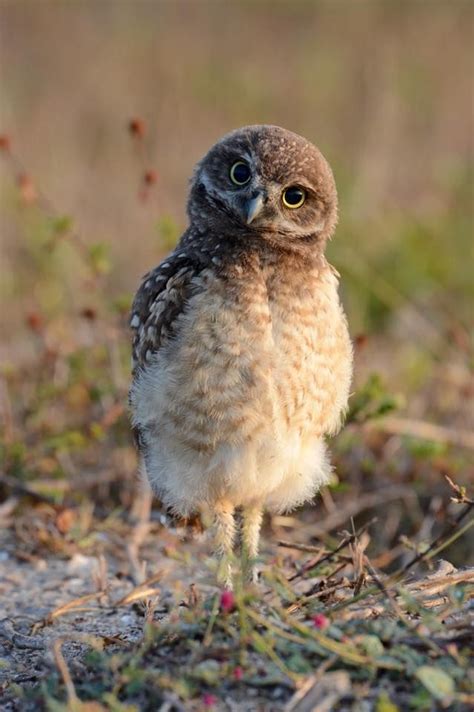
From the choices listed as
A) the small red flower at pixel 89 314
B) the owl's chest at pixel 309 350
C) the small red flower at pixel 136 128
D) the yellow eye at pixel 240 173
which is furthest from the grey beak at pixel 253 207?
the small red flower at pixel 89 314

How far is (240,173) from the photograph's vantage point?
12.4 feet

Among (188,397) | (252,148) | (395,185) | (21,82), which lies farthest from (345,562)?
(21,82)

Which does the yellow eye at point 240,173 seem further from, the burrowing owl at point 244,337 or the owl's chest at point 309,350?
the owl's chest at point 309,350

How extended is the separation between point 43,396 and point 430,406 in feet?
6.50

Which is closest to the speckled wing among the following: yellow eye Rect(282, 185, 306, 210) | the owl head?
the owl head

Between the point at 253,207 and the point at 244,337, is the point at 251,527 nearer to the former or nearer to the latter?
the point at 244,337

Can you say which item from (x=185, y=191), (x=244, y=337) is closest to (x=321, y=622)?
(x=244, y=337)

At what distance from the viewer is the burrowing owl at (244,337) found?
3.60 metres

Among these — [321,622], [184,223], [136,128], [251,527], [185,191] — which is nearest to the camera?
[321,622]

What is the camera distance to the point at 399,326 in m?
6.85

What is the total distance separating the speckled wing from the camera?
12.2 ft

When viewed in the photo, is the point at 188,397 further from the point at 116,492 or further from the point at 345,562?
the point at 116,492

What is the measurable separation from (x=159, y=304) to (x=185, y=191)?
572cm

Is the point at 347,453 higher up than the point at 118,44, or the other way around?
the point at 118,44
